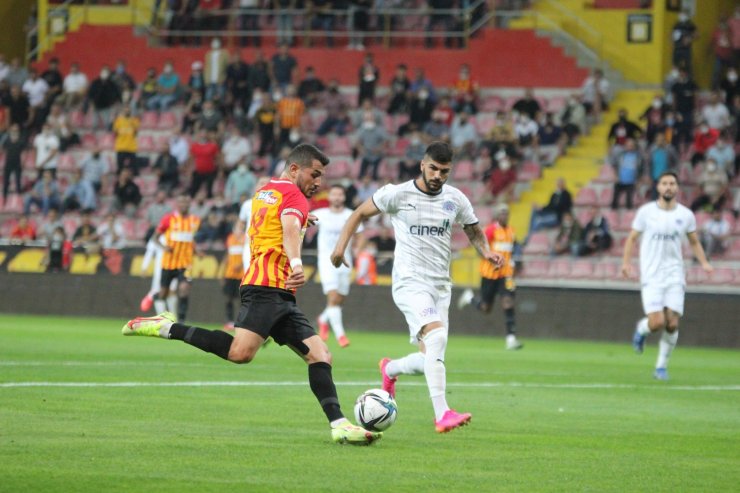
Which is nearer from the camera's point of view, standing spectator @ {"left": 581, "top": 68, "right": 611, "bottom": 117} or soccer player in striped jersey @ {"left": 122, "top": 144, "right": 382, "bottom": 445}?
soccer player in striped jersey @ {"left": 122, "top": 144, "right": 382, "bottom": 445}

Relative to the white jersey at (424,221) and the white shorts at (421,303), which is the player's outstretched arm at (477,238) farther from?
the white shorts at (421,303)

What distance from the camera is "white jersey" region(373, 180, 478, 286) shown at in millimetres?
12336

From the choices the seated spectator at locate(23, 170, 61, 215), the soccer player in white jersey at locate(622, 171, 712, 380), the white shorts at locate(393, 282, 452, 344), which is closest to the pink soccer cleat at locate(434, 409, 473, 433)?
the white shorts at locate(393, 282, 452, 344)

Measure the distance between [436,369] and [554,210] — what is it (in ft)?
64.2

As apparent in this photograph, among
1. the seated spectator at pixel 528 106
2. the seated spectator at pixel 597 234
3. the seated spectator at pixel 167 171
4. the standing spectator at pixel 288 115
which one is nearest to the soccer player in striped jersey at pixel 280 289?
the seated spectator at pixel 597 234

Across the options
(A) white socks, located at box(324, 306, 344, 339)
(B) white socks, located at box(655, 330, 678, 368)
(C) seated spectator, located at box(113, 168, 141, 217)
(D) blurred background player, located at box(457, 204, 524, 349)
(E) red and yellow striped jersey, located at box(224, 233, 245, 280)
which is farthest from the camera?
(C) seated spectator, located at box(113, 168, 141, 217)

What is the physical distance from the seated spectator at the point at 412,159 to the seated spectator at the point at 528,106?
241 centimetres

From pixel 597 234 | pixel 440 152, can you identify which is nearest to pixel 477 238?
pixel 440 152

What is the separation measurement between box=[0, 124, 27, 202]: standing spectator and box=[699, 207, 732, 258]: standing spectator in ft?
58.0

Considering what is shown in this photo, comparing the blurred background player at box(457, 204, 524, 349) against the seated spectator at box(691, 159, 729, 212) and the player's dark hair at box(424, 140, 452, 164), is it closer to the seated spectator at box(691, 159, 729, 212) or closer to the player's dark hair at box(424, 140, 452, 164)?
the seated spectator at box(691, 159, 729, 212)

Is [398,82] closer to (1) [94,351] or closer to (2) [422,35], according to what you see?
(2) [422,35]

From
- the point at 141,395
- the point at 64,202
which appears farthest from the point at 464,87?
the point at 141,395

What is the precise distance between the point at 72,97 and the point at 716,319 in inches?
783

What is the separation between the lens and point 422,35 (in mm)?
38281
